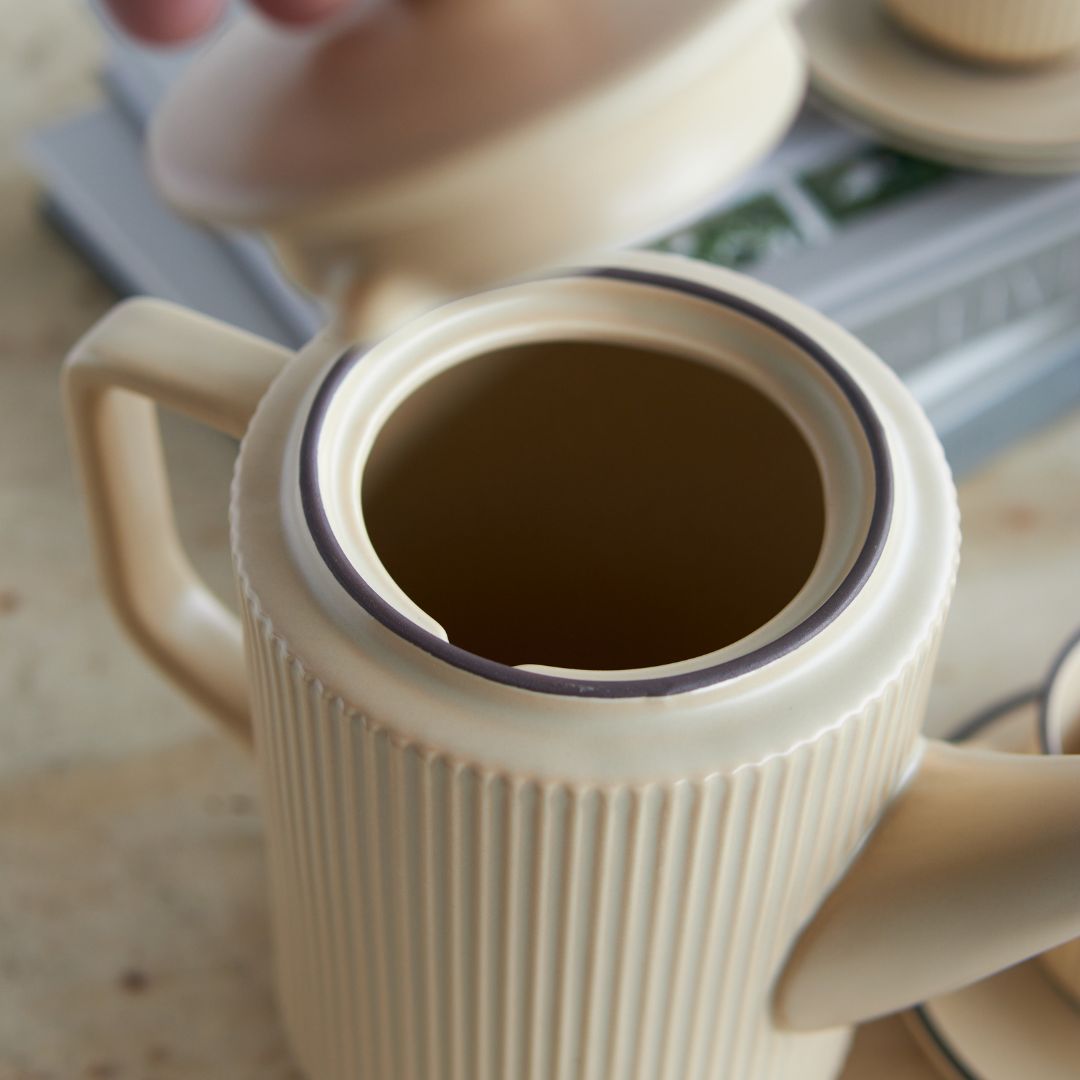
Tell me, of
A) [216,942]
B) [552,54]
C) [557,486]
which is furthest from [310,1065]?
[552,54]

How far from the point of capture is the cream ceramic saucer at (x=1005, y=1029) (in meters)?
0.38

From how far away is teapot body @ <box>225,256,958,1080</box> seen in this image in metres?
0.26

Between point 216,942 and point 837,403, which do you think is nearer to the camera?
point 837,403

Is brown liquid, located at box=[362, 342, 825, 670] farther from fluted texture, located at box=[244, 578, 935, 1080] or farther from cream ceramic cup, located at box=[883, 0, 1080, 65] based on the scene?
cream ceramic cup, located at box=[883, 0, 1080, 65]

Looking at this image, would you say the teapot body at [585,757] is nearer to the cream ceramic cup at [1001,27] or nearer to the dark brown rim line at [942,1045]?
the dark brown rim line at [942,1045]

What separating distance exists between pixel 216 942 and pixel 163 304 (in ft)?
0.60

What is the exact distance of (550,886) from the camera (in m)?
0.27

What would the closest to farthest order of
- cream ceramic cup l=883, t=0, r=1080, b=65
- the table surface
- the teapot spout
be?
1. the teapot spout
2. the table surface
3. cream ceramic cup l=883, t=0, r=1080, b=65

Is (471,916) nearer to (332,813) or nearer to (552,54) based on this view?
(332,813)

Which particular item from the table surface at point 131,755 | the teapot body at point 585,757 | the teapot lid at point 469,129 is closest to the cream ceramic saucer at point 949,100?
the table surface at point 131,755

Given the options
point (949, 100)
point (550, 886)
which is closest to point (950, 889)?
point (550, 886)

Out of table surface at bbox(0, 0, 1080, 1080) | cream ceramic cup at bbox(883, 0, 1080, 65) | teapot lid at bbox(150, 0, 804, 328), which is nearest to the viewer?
teapot lid at bbox(150, 0, 804, 328)

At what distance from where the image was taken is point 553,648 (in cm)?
41

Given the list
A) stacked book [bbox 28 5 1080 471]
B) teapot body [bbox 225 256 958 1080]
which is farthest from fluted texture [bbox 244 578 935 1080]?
stacked book [bbox 28 5 1080 471]
